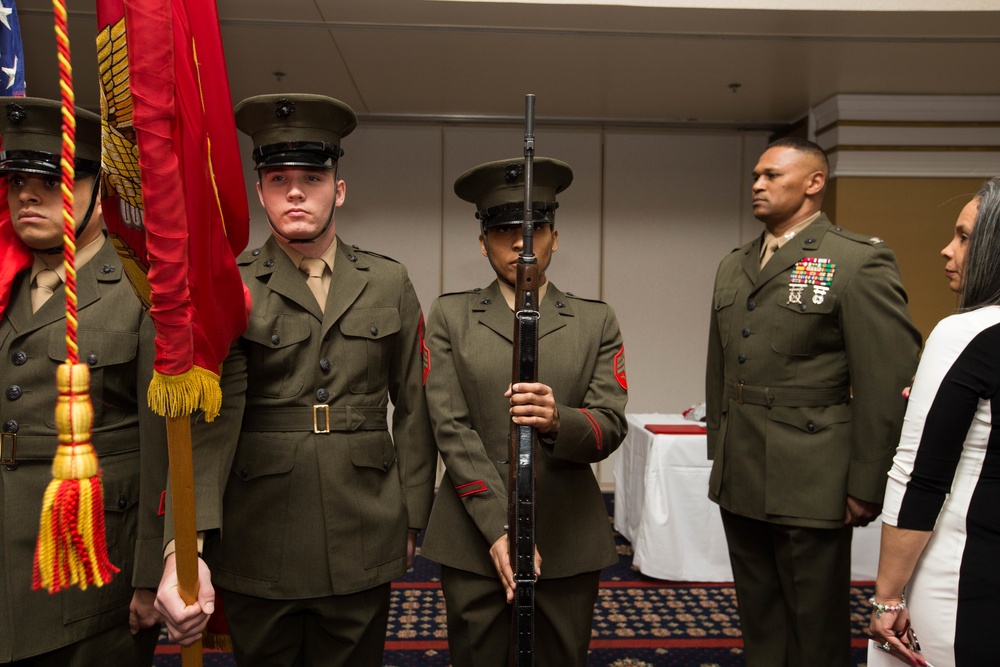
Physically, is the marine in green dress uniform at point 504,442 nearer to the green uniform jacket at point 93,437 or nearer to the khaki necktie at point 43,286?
the green uniform jacket at point 93,437

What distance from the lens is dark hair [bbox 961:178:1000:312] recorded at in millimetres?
1375

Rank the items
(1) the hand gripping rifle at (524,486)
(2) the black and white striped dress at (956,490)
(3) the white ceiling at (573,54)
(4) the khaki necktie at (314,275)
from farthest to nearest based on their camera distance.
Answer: (3) the white ceiling at (573,54)
(4) the khaki necktie at (314,275)
(1) the hand gripping rifle at (524,486)
(2) the black and white striped dress at (956,490)

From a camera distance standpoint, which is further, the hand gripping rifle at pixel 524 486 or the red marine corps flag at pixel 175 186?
the hand gripping rifle at pixel 524 486

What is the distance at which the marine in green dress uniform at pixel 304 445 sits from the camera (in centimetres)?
165

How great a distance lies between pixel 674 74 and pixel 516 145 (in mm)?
1446

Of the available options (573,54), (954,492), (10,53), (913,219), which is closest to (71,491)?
(954,492)

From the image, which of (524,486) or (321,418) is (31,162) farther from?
(524,486)

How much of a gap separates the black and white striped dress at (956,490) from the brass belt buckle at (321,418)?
46.4 inches

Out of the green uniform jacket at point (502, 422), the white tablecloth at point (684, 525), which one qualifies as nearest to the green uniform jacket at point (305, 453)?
the green uniform jacket at point (502, 422)

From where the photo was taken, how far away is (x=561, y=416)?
1622mm

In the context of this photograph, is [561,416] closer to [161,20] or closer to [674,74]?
[161,20]

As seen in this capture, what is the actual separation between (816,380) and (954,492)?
0.87 metres

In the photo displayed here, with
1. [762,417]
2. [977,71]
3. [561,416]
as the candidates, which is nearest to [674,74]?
[977,71]

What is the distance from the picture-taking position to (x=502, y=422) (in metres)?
1.82
